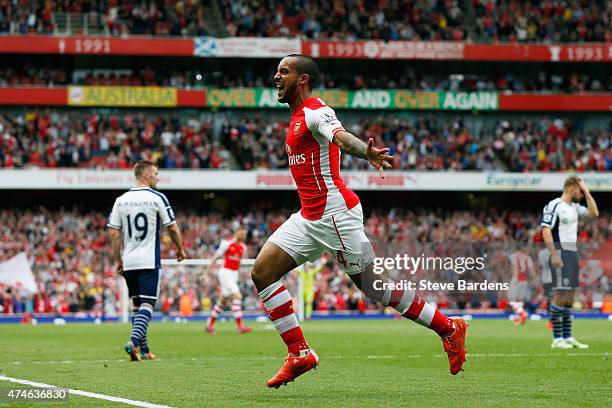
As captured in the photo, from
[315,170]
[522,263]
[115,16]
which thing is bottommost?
[522,263]

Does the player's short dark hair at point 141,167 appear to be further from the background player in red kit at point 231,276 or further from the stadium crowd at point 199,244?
the stadium crowd at point 199,244

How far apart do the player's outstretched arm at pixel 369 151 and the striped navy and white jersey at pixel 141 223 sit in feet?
18.9

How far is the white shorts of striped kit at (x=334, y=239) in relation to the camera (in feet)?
27.6

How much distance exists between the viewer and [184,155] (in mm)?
44062

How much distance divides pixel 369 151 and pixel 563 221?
26.1 ft

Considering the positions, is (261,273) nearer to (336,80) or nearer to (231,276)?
(231,276)

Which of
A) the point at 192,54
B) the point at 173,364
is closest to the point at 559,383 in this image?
the point at 173,364

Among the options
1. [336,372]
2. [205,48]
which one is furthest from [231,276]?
[205,48]

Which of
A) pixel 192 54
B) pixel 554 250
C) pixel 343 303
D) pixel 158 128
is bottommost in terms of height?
pixel 343 303

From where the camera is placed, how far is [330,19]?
48281mm

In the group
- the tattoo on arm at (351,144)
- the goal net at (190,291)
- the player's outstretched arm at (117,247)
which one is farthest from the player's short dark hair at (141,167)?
the goal net at (190,291)

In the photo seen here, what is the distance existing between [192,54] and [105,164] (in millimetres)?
6437

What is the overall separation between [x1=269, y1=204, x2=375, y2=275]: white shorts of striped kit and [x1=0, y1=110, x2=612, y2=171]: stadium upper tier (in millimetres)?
34140

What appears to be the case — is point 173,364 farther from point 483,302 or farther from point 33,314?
point 483,302
